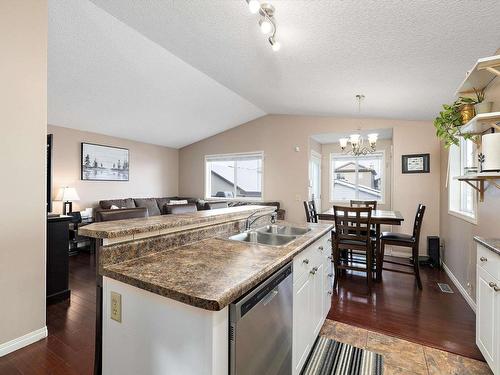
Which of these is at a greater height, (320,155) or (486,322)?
(320,155)

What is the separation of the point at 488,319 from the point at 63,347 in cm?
305

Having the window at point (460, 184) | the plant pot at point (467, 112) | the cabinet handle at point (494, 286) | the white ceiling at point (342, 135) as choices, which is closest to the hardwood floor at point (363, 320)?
the cabinet handle at point (494, 286)

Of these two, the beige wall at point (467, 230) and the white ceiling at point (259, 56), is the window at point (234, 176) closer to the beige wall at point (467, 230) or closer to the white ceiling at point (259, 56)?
the white ceiling at point (259, 56)

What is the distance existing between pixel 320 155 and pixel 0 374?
6.28 metres

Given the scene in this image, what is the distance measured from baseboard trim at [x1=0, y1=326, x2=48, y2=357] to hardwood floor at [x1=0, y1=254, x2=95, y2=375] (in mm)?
37

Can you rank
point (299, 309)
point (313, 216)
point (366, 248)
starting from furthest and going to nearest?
point (313, 216) → point (366, 248) → point (299, 309)

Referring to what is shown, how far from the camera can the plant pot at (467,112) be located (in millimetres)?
1938

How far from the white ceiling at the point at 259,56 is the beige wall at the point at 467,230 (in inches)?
27.0

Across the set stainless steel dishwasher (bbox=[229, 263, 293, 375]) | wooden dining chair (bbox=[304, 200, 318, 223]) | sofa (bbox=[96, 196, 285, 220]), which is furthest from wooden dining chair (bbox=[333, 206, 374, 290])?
sofa (bbox=[96, 196, 285, 220])

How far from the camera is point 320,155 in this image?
21.3ft

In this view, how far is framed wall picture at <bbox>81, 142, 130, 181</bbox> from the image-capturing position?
509cm

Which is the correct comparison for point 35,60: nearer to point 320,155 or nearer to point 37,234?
point 37,234

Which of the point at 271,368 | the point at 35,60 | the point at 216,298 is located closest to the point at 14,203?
the point at 35,60

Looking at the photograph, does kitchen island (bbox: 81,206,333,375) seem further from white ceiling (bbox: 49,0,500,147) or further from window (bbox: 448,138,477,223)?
window (bbox: 448,138,477,223)
